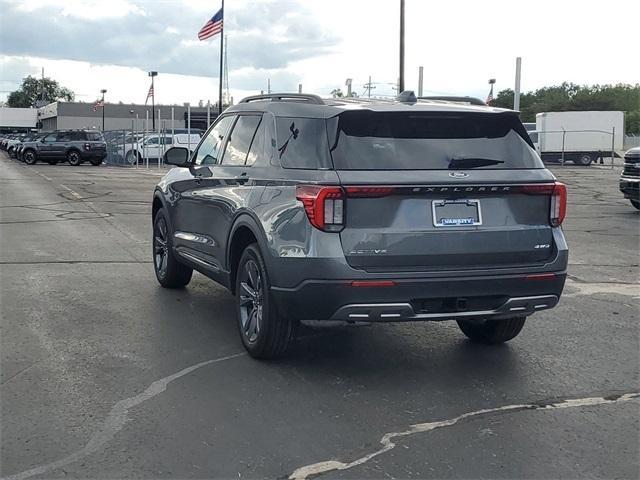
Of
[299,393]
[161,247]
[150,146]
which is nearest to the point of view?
[299,393]

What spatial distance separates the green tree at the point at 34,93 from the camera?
157m

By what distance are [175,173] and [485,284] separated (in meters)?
3.82

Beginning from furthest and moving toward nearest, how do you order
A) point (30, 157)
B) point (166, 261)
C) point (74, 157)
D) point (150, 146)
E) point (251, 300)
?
point (150, 146) < point (30, 157) < point (74, 157) < point (166, 261) < point (251, 300)

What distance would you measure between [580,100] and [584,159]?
39.9 meters

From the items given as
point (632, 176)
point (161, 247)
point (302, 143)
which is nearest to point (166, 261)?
point (161, 247)

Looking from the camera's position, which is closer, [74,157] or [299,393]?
[299,393]

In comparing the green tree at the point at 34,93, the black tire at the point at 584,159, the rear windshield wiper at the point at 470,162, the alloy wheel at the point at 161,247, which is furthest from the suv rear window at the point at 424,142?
the green tree at the point at 34,93

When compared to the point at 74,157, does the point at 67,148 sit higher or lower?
higher

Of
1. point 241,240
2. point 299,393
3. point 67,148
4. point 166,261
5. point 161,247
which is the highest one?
point 67,148

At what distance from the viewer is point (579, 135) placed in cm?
4575

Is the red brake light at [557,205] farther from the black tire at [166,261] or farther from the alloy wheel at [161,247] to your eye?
the alloy wheel at [161,247]

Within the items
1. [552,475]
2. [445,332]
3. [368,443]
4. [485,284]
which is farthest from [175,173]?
[552,475]

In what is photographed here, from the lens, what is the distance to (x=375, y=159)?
4996mm

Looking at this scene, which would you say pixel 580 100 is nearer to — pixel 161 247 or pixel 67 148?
pixel 67 148
